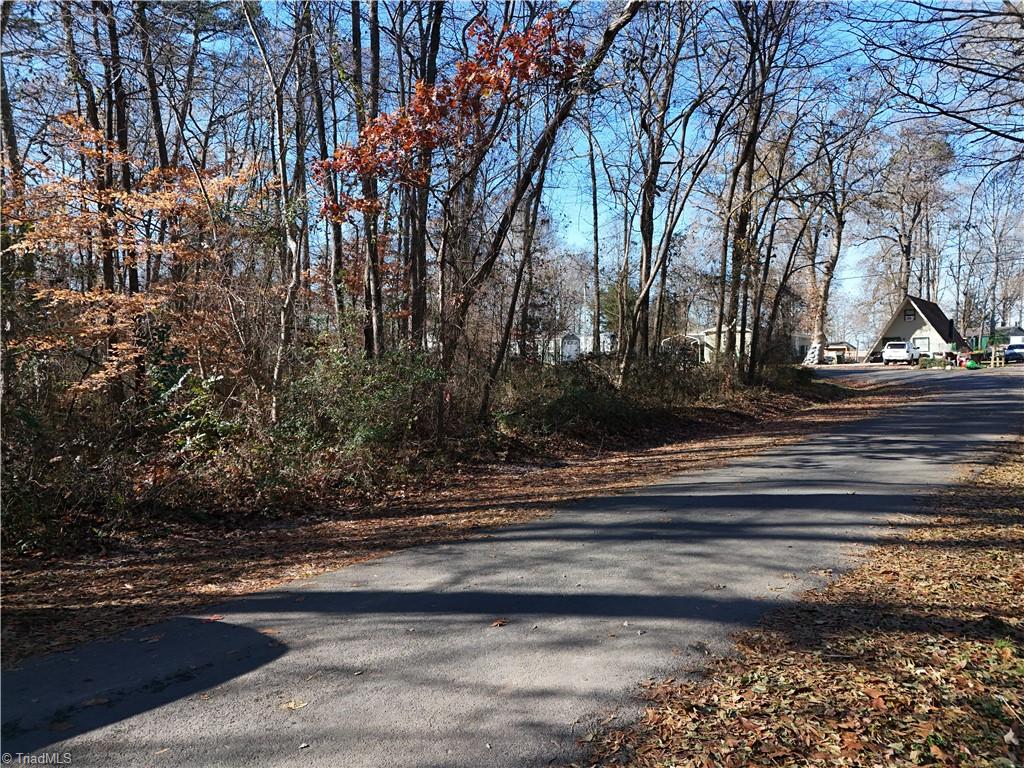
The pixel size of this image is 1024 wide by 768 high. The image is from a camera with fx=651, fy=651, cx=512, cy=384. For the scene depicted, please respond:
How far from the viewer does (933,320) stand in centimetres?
6059

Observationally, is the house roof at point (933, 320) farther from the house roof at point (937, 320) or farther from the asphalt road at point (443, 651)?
the asphalt road at point (443, 651)

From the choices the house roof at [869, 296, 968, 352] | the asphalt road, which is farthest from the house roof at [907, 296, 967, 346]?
the asphalt road

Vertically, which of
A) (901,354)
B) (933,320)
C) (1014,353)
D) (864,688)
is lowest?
(864,688)

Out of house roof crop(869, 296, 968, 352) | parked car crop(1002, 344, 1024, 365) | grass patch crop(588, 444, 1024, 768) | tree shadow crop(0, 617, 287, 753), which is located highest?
house roof crop(869, 296, 968, 352)

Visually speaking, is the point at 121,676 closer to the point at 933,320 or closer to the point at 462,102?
the point at 462,102

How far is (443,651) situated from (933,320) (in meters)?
69.4

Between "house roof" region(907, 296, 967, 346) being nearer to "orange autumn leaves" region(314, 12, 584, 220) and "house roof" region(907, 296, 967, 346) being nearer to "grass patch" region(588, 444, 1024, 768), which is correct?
"orange autumn leaves" region(314, 12, 584, 220)

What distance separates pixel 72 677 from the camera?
393cm

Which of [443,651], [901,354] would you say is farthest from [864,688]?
[901,354]

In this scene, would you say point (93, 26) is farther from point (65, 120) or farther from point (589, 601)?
point (589, 601)

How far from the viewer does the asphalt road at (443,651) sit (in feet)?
10.5

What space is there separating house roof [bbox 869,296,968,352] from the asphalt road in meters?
62.9

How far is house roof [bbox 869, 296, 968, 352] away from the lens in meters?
60.3

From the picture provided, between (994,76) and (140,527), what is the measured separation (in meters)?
10.5
